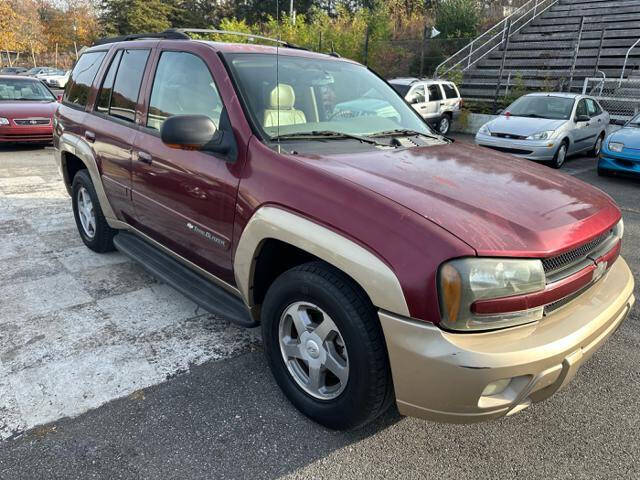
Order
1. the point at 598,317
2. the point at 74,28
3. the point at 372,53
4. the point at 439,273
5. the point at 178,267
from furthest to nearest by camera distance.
Answer: the point at 74,28 → the point at 372,53 → the point at 178,267 → the point at 598,317 → the point at 439,273

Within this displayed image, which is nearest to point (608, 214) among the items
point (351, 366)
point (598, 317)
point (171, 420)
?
point (598, 317)

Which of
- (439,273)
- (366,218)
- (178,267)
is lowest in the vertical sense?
(178,267)

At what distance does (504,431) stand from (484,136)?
8.45m

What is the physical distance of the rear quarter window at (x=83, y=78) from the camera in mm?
4207

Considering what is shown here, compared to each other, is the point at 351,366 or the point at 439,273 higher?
the point at 439,273

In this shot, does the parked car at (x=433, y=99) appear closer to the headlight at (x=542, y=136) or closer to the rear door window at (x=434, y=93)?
the rear door window at (x=434, y=93)

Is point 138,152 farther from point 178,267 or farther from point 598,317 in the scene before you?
point 598,317

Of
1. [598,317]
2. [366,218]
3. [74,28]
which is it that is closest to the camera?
[366,218]

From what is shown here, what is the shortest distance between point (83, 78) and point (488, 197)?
3.89 metres

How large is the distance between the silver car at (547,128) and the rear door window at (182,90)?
792 cm

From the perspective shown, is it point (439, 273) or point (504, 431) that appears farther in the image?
point (504, 431)

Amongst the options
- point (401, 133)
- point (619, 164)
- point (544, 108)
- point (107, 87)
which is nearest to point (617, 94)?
point (544, 108)

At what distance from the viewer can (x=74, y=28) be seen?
47.8 meters

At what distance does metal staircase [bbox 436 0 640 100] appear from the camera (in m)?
Answer: 15.8
